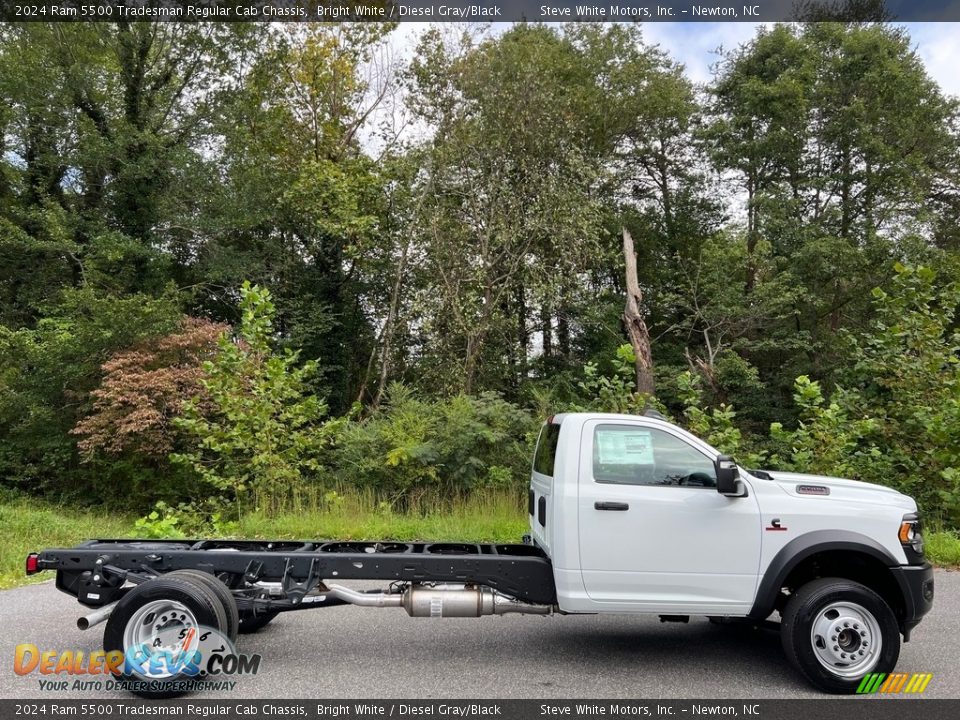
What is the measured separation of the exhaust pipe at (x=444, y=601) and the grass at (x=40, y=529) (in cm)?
524

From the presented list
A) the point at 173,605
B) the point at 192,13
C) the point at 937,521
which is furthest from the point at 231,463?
the point at 192,13

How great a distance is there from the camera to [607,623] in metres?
6.45

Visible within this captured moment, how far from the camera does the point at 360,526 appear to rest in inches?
387

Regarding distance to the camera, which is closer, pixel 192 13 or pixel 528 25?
pixel 192 13

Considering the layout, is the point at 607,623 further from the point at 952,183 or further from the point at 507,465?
the point at 952,183

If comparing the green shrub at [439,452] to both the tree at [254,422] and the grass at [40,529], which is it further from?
the grass at [40,529]

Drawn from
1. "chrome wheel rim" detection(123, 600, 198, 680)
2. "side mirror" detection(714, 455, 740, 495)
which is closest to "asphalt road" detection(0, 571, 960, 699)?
"chrome wheel rim" detection(123, 600, 198, 680)

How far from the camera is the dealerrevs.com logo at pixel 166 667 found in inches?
181

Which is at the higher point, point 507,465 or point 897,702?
point 507,465

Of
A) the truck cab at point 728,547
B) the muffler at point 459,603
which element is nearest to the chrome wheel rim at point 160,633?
the muffler at point 459,603

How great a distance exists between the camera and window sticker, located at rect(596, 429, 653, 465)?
5.11 meters

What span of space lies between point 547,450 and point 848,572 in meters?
2.44

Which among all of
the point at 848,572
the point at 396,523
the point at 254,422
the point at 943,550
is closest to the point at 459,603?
the point at 848,572

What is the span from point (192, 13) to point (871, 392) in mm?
21563
